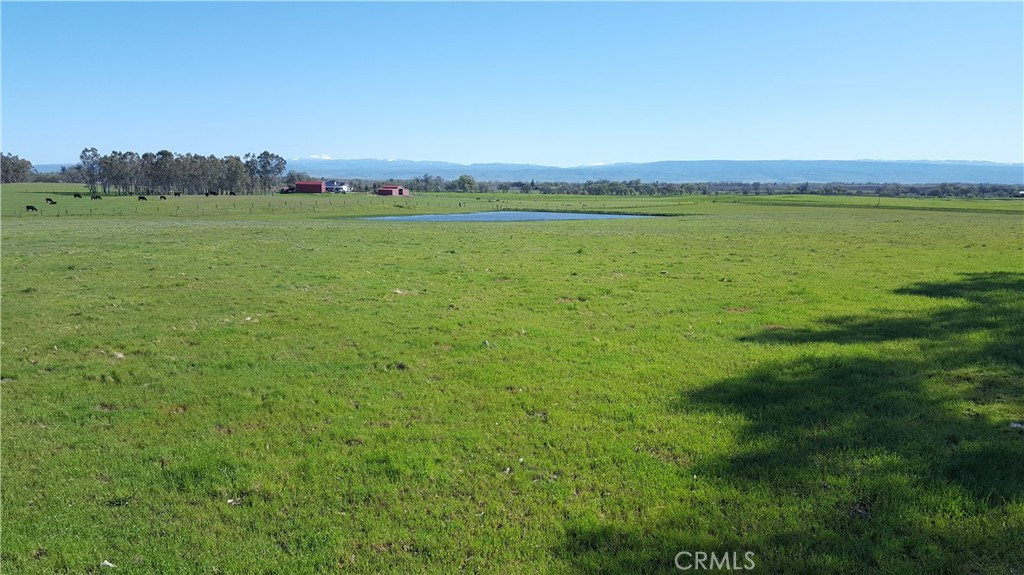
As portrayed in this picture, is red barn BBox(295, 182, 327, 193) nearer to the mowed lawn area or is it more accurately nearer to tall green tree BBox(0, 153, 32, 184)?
tall green tree BBox(0, 153, 32, 184)

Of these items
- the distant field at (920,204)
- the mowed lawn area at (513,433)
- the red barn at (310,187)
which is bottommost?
the mowed lawn area at (513,433)

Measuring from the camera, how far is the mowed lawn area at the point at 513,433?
18.2ft

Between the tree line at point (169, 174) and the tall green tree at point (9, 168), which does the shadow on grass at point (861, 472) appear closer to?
the tree line at point (169, 174)

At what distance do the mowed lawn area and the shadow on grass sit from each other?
34 millimetres

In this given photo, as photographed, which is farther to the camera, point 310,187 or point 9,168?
point 9,168

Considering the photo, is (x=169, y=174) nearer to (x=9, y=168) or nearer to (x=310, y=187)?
(x=310, y=187)

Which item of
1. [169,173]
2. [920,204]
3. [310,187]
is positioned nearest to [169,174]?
[169,173]

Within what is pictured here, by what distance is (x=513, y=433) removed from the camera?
7906mm

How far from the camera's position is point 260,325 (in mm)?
14289

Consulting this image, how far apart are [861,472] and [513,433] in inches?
160

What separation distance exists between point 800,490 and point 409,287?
1528cm

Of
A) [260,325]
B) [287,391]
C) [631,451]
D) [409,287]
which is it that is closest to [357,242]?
[409,287]

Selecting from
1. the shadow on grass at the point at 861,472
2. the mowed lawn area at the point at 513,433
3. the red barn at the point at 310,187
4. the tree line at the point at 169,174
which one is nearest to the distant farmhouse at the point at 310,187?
the red barn at the point at 310,187

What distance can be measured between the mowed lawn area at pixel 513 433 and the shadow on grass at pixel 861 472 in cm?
3
